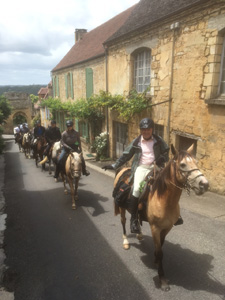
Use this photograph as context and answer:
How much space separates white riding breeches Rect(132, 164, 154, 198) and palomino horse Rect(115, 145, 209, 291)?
252mm

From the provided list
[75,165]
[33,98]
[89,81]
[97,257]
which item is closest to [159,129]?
[75,165]

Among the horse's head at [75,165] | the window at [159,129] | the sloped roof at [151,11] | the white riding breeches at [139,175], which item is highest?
the sloped roof at [151,11]

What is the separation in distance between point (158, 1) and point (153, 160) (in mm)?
9251

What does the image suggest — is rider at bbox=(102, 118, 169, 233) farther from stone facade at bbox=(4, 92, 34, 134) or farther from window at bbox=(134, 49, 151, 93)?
stone facade at bbox=(4, 92, 34, 134)

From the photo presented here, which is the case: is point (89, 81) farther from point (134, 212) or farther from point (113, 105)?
point (134, 212)

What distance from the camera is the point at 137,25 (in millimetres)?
9727

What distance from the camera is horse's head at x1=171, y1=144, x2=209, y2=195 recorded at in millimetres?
2805

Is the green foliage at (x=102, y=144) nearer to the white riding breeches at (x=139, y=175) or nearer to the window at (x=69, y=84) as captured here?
the window at (x=69, y=84)

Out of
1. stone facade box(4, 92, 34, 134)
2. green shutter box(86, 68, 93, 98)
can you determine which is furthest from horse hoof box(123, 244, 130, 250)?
stone facade box(4, 92, 34, 134)

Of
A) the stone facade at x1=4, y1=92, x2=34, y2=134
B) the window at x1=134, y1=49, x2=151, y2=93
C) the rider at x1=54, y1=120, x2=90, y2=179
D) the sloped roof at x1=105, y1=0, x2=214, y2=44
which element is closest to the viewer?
the rider at x1=54, y1=120, x2=90, y2=179

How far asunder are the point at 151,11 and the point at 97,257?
10320 mm

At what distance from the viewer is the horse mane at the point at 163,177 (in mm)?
3039

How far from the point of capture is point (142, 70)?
1020cm

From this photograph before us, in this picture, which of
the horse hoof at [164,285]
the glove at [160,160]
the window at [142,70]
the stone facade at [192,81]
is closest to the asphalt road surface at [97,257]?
the horse hoof at [164,285]
